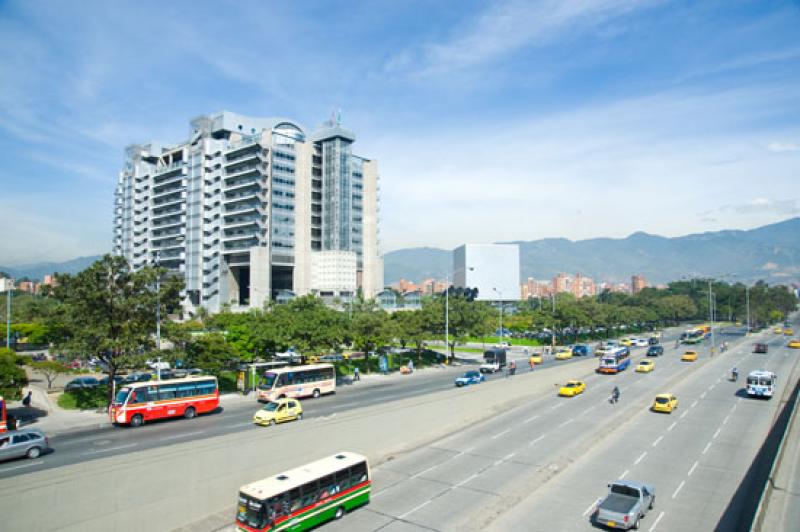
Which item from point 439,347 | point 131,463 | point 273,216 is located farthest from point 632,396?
point 273,216

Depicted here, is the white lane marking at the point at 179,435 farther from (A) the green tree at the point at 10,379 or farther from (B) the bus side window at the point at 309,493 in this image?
(B) the bus side window at the point at 309,493

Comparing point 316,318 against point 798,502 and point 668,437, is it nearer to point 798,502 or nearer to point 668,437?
point 668,437

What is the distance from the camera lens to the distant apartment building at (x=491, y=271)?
6220 inches

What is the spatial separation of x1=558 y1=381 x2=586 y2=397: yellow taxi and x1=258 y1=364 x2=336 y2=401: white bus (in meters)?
20.0

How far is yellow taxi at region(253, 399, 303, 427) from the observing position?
33250 millimetres

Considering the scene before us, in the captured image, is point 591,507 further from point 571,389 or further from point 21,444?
point 21,444

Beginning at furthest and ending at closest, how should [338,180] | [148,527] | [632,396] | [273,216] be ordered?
[338,180], [273,216], [632,396], [148,527]

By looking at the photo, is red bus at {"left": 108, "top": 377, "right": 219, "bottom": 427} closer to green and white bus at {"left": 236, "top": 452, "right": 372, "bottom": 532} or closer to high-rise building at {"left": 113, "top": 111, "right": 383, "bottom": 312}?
green and white bus at {"left": 236, "top": 452, "right": 372, "bottom": 532}

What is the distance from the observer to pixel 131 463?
64.1 feet

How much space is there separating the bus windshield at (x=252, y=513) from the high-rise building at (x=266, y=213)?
9868 centimetres

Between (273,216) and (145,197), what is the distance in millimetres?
53269

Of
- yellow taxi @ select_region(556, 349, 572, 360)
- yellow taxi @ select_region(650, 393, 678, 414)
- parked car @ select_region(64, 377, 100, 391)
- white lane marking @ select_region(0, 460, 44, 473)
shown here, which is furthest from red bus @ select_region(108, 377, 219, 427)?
yellow taxi @ select_region(556, 349, 572, 360)

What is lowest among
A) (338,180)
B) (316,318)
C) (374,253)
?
(316,318)

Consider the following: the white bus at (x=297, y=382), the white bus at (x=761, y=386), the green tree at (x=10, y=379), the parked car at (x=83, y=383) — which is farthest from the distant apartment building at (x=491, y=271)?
the green tree at (x=10, y=379)
